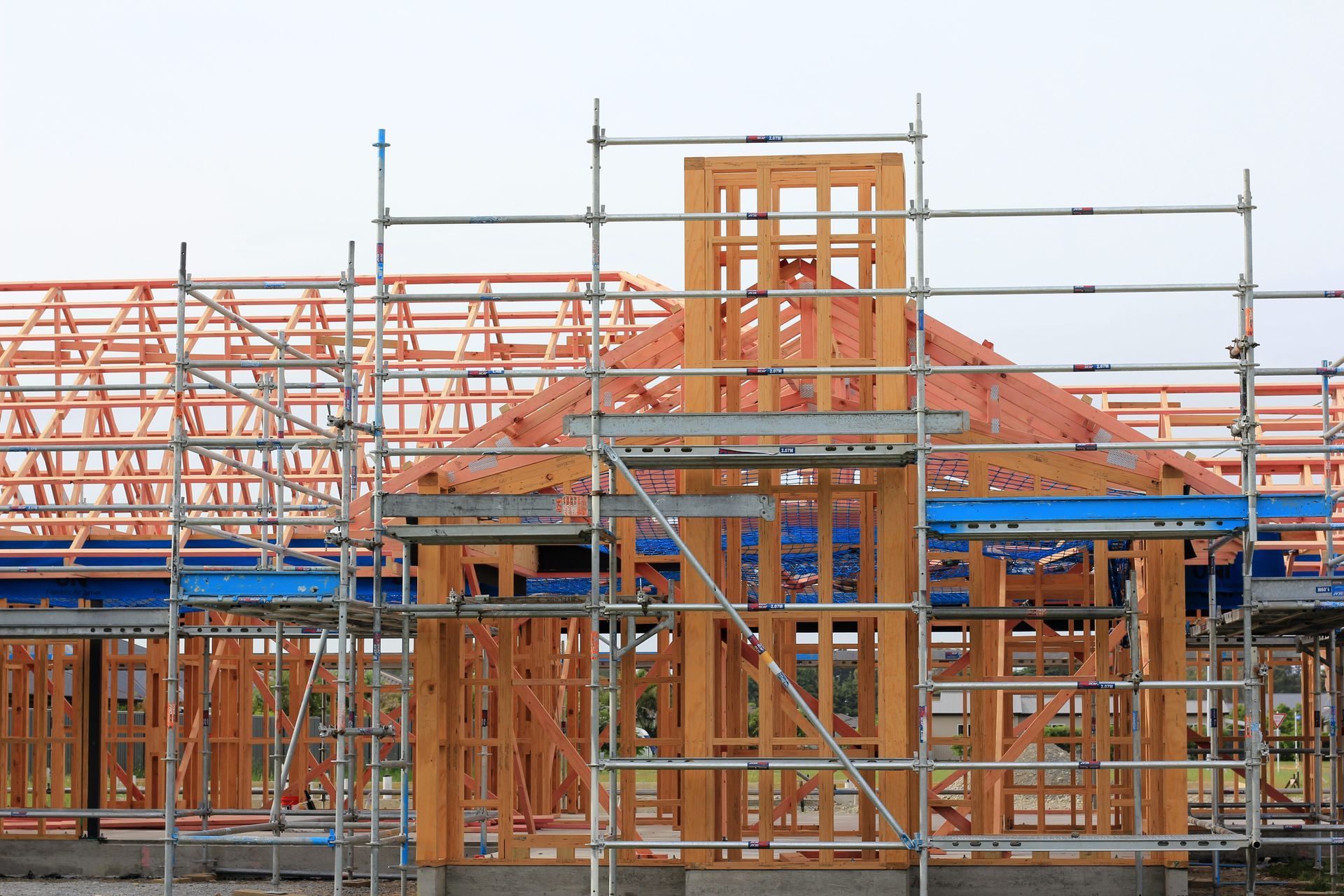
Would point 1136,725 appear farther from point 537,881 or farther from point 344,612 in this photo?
point 344,612

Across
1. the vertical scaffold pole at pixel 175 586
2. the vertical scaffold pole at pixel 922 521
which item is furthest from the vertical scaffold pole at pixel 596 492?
the vertical scaffold pole at pixel 175 586

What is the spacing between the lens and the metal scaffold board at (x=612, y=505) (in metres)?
13.1

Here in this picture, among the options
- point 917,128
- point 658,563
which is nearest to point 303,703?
point 658,563

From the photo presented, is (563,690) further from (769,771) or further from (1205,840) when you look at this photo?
(1205,840)

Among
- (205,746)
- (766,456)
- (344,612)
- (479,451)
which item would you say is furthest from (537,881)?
(766,456)

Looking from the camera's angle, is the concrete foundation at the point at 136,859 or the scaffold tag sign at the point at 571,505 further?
the concrete foundation at the point at 136,859

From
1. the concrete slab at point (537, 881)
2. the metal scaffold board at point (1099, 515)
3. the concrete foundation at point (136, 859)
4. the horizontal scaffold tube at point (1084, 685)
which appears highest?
the metal scaffold board at point (1099, 515)

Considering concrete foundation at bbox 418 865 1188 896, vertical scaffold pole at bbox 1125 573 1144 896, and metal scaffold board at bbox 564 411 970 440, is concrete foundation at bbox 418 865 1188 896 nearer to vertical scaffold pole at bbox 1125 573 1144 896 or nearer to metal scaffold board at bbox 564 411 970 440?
vertical scaffold pole at bbox 1125 573 1144 896

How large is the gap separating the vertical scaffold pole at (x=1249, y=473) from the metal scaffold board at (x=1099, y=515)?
208 millimetres

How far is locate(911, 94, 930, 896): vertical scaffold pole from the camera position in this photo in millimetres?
12633

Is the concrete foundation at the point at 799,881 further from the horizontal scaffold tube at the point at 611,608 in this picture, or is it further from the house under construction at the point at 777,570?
the horizontal scaffold tube at the point at 611,608

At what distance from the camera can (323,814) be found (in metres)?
20.9

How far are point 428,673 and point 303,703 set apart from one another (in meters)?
2.42

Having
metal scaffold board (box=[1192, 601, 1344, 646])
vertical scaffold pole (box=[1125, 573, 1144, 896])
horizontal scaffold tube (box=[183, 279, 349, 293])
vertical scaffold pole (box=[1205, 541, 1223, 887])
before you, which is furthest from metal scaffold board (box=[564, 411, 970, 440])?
metal scaffold board (box=[1192, 601, 1344, 646])
